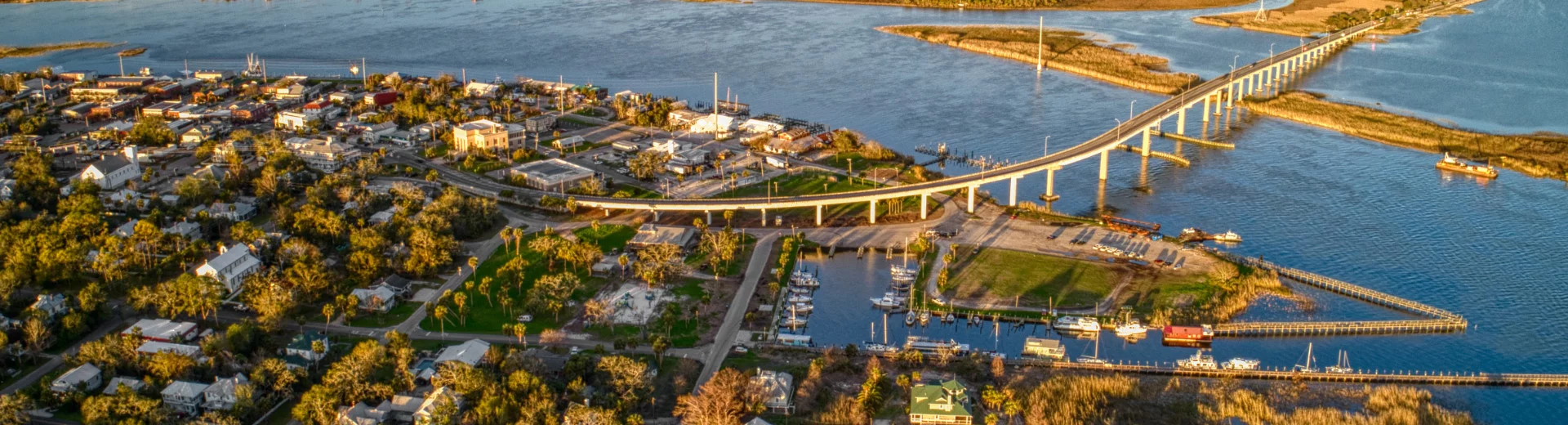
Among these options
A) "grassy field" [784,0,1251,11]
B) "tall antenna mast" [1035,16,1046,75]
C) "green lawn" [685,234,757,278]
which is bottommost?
"green lawn" [685,234,757,278]

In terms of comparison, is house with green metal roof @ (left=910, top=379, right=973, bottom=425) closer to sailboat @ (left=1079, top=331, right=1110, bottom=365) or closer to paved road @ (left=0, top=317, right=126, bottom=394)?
sailboat @ (left=1079, top=331, right=1110, bottom=365)

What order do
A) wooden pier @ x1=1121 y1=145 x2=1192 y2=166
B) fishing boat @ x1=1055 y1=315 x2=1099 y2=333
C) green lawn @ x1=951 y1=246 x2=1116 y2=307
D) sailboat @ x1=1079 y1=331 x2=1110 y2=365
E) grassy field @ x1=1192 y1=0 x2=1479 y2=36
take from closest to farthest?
sailboat @ x1=1079 y1=331 x2=1110 y2=365, fishing boat @ x1=1055 y1=315 x2=1099 y2=333, green lawn @ x1=951 y1=246 x2=1116 y2=307, wooden pier @ x1=1121 y1=145 x2=1192 y2=166, grassy field @ x1=1192 y1=0 x2=1479 y2=36

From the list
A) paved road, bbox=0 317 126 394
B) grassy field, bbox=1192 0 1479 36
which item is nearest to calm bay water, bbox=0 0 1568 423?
grassy field, bbox=1192 0 1479 36

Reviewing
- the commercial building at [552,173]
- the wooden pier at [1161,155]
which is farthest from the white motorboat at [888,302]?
the wooden pier at [1161,155]

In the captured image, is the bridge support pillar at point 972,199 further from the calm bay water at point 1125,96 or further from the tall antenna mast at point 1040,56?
the tall antenna mast at point 1040,56

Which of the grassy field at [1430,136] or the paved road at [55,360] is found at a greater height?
the grassy field at [1430,136]
